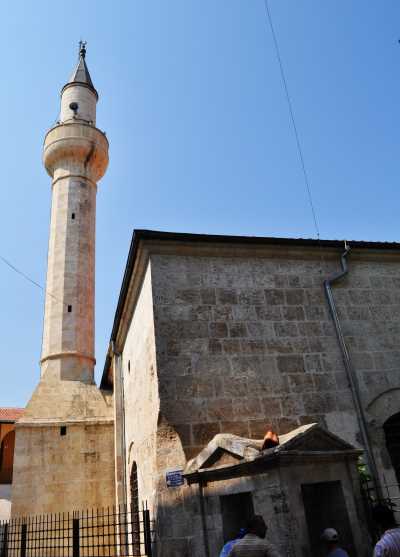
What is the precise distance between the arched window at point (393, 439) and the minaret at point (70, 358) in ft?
20.4

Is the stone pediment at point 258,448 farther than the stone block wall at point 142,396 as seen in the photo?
No

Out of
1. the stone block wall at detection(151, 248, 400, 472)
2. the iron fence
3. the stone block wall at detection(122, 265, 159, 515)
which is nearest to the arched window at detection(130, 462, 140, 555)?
the iron fence

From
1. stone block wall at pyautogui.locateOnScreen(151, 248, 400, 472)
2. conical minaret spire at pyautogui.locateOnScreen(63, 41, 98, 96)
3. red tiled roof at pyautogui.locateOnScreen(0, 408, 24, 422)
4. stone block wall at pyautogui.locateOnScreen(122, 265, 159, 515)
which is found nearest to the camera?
stone block wall at pyautogui.locateOnScreen(151, 248, 400, 472)

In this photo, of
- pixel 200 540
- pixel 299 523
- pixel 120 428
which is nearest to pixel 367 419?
pixel 299 523

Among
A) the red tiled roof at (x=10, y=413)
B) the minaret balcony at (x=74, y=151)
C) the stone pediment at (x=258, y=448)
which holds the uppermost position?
the minaret balcony at (x=74, y=151)

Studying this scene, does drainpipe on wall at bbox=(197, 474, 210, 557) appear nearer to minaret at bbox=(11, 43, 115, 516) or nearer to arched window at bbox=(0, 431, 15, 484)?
minaret at bbox=(11, 43, 115, 516)

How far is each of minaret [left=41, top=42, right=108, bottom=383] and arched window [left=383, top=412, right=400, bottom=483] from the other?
320 inches

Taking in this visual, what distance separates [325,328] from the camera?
278 inches

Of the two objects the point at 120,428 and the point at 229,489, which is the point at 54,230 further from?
the point at 229,489

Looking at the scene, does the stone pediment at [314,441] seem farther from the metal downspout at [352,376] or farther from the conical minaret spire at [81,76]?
the conical minaret spire at [81,76]

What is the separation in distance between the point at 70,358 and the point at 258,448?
843 centimetres

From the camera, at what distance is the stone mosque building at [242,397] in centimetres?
492

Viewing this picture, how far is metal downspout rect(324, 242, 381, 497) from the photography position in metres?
6.15

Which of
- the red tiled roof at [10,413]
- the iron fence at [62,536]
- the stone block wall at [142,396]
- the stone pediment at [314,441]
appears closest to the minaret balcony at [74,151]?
the stone block wall at [142,396]
